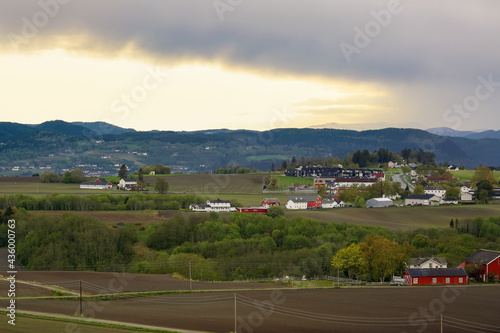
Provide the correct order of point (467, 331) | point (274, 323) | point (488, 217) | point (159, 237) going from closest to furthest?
point (467, 331), point (274, 323), point (159, 237), point (488, 217)

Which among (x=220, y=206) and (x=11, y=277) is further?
(x=220, y=206)

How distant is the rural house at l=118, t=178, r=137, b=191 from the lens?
375ft

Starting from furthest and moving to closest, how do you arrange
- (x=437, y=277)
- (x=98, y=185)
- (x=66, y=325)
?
(x=98, y=185) → (x=437, y=277) → (x=66, y=325)

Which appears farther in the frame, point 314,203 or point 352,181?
point 352,181

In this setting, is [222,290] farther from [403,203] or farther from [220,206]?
[403,203]

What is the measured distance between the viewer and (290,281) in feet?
152

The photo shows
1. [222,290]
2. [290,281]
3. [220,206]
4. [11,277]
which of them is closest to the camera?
[222,290]

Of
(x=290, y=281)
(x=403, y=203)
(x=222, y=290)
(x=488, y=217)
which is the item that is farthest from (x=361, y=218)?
(x=222, y=290)

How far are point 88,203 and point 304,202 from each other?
3053 centimetres

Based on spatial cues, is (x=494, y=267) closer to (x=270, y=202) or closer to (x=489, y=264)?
(x=489, y=264)

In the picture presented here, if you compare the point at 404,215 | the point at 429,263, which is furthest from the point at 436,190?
the point at 429,263

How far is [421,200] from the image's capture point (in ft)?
317

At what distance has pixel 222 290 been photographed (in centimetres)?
4041

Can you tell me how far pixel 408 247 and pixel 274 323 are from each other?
82.3 ft
